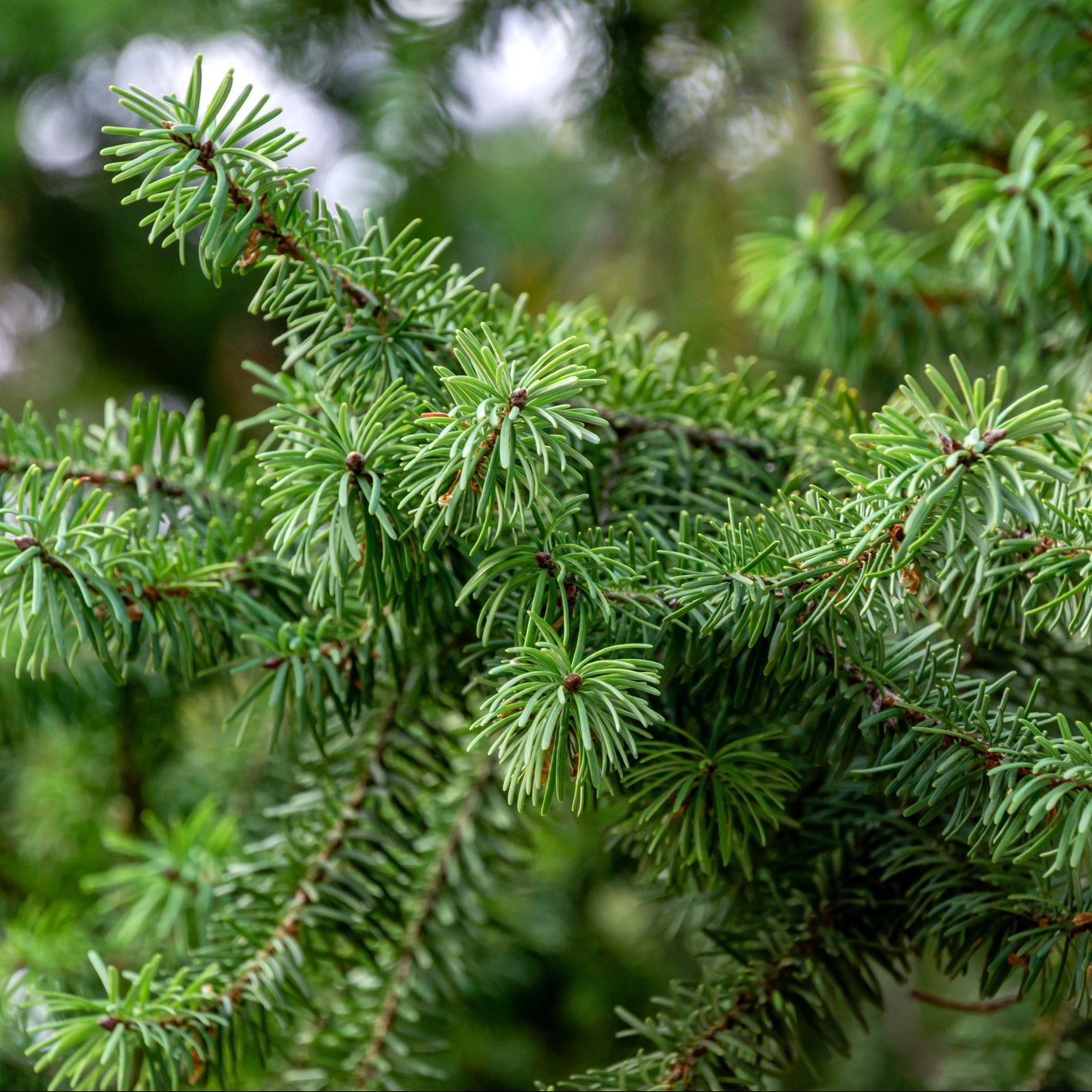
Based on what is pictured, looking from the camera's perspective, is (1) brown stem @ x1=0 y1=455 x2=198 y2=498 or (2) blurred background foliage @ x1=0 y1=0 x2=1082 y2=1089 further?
(2) blurred background foliage @ x1=0 y1=0 x2=1082 y2=1089

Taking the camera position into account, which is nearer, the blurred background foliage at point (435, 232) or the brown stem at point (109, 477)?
the brown stem at point (109, 477)

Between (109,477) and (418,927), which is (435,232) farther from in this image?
(418,927)

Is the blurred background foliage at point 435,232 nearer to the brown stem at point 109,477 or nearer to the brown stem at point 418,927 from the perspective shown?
the brown stem at point 418,927

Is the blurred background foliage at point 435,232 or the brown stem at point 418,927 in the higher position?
the blurred background foliage at point 435,232

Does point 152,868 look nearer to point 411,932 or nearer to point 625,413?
point 411,932

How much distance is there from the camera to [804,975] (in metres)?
0.48

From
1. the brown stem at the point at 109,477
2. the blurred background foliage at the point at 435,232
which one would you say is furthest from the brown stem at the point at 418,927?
the brown stem at the point at 109,477

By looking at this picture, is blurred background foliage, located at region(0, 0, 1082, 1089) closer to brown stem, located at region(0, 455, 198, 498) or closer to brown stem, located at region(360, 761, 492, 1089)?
brown stem, located at region(360, 761, 492, 1089)

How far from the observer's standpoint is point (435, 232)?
3.87 ft

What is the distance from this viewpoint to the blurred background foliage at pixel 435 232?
0.86 metres

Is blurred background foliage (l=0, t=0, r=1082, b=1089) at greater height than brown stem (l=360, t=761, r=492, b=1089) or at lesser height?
greater

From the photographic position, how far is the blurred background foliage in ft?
2.81

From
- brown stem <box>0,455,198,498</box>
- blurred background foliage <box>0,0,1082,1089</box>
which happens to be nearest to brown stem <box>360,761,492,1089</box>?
blurred background foliage <box>0,0,1082,1089</box>

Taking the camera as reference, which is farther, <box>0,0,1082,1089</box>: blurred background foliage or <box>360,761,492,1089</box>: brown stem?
<box>0,0,1082,1089</box>: blurred background foliage
